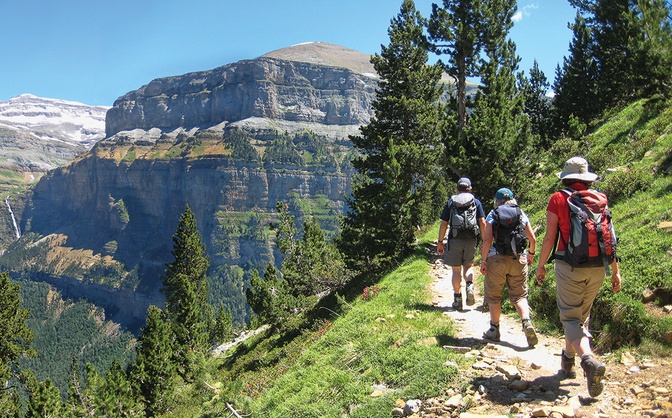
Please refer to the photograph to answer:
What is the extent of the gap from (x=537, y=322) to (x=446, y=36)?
60.4ft

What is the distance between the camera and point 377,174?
2375 cm

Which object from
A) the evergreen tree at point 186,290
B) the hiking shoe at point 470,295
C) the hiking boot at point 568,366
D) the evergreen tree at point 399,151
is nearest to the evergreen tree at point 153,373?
the evergreen tree at point 186,290

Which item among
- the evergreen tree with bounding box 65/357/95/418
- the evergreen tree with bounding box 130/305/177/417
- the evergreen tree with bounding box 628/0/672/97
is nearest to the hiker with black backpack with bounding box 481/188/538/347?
the evergreen tree with bounding box 628/0/672/97

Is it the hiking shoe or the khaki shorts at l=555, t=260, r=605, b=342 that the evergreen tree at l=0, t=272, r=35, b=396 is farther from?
the khaki shorts at l=555, t=260, r=605, b=342

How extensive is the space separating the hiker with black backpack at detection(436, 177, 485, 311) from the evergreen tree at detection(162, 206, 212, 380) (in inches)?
1127

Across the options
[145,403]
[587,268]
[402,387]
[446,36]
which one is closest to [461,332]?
[402,387]

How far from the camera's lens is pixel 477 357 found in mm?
7773

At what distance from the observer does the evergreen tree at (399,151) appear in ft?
69.6

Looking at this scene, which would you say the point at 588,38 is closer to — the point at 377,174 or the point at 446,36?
the point at 446,36

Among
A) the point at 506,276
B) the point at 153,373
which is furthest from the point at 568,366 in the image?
the point at 153,373

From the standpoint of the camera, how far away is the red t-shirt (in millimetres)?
6359

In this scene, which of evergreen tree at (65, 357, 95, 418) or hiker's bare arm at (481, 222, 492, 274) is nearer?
hiker's bare arm at (481, 222, 492, 274)

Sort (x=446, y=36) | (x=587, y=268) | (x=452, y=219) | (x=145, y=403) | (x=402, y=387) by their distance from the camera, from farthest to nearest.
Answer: (x=145, y=403) < (x=446, y=36) < (x=452, y=219) < (x=402, y=387) < (x=587, y=268)

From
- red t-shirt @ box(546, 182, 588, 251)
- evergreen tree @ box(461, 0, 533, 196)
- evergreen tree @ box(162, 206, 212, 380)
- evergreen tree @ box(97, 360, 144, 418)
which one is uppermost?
evergreen tree @ box(461, 0, 533, 196)
